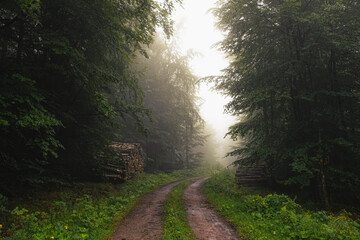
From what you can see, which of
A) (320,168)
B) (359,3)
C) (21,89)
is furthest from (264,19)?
(21,89)

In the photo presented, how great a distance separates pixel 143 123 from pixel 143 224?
5.98 meters

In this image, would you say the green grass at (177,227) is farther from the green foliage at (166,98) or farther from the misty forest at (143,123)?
the green foliage at (166,98)

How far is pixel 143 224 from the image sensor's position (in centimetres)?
727

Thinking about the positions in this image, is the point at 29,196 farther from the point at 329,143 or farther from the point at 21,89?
the point at 329,143

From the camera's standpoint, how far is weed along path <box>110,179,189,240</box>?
6.18 meters

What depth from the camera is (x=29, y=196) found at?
8312mm

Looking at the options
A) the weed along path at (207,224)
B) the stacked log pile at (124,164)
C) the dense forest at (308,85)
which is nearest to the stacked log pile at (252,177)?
the dense forest at (308,85)

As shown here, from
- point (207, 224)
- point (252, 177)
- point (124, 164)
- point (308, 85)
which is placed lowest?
point (207, 224)

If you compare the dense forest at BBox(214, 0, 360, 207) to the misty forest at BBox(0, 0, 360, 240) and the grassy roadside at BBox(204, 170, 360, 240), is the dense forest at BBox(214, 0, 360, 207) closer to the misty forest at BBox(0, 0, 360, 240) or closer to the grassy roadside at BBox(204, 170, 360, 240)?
the misty forest at BBox(0, 0, 360, 240)

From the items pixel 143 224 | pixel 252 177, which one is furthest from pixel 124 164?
pixel 252 177

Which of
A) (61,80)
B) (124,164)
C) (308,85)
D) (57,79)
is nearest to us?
(57,79)

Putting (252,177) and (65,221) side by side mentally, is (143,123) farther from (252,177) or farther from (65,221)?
(252,177)

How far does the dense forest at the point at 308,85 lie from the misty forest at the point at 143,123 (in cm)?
8

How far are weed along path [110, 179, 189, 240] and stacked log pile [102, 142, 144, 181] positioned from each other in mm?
3718
